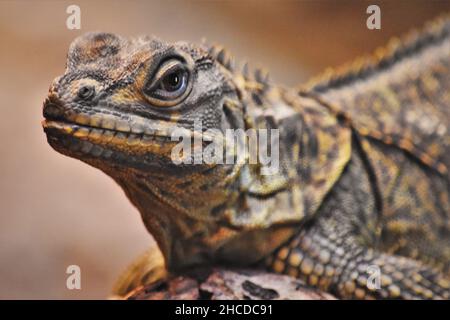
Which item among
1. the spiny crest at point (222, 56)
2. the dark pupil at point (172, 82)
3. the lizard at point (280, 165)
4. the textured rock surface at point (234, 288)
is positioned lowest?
the textured rock surface at point (234, 288)

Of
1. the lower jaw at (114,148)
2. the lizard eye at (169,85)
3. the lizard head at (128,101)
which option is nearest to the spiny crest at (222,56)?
the lizard head at (128,101)

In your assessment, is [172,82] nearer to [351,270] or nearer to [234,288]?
[234,288]

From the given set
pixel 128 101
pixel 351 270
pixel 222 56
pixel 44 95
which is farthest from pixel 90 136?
pixel 44 95

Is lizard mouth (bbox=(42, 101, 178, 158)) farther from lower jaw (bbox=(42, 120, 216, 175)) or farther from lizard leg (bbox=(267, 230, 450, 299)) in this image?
lizard leg (bbox=(267, 230, 450, 299))

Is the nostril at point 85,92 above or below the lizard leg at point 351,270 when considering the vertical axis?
above

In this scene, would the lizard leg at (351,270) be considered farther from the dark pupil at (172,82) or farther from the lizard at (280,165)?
A: the dark pupil at (172,82)

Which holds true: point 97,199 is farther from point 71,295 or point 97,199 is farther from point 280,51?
point 280,51

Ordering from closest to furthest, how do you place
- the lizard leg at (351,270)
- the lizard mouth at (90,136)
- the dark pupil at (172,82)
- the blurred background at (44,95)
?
the lizard mouth at (90,136), the dark pupil at (172,82), the lizard leg at (351,270), the blurred background at (44,95)
